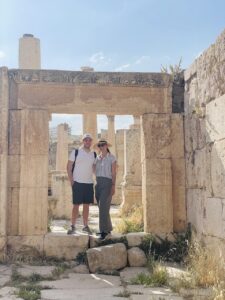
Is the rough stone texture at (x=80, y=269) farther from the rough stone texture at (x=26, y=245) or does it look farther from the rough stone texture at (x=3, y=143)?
the rough stone texture at (x=3, y=143)

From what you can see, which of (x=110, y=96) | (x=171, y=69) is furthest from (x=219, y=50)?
(x=110, y=96)

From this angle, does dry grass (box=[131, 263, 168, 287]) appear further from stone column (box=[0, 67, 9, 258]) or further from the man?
stone column (box=[0, 67, 9, 258])

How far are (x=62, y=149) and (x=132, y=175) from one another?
25.8 feet

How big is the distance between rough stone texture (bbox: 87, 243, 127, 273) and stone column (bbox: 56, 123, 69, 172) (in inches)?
476

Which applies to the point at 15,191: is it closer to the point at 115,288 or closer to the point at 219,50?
the point at 115,288

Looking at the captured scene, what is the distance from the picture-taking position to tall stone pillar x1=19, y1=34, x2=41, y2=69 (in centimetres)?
996

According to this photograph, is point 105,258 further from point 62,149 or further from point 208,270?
point 62,149

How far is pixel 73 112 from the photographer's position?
7430 mm

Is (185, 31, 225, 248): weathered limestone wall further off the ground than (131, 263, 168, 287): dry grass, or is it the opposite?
(185, 31, 225, 248): weathered limestone wall

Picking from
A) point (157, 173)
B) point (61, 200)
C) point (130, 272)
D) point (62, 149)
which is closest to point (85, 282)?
point (130, 272)

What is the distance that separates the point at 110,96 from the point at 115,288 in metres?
3.44

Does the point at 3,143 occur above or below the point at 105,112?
below

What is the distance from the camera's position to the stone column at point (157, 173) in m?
7.04

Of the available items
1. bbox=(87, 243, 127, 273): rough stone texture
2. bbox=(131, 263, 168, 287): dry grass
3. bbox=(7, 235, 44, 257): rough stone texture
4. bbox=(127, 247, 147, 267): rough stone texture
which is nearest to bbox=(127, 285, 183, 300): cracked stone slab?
bbox=(131, 263, 168, 287): dry grass
